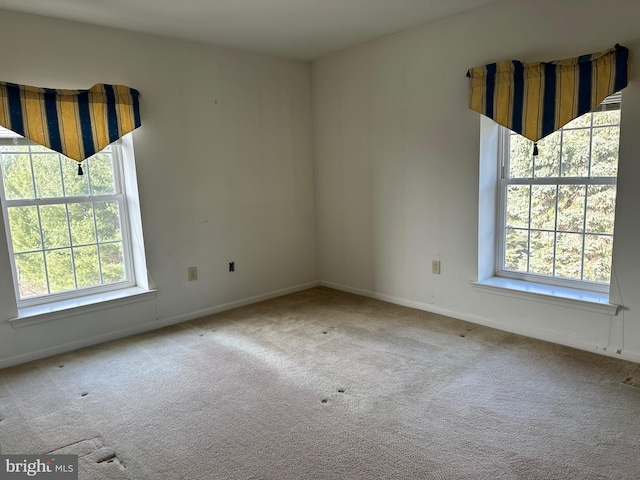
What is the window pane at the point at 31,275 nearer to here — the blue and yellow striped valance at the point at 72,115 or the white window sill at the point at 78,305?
the white window sill at the point at 78,305

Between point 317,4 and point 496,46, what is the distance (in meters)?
1.31

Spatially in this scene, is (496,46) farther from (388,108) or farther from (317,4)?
(317,4)

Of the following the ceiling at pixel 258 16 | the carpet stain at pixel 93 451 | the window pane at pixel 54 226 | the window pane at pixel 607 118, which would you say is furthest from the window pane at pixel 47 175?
the window pane at pixel 607 118

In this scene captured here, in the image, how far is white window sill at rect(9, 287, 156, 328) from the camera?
3109mm

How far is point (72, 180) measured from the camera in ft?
11.0

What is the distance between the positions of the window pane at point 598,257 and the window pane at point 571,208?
0.12 meters

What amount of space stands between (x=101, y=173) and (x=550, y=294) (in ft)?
11.4

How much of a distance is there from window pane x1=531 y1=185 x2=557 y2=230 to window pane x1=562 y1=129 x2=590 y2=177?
0.17 m

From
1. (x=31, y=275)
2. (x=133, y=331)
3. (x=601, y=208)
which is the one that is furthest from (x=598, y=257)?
(x=31, y=275)

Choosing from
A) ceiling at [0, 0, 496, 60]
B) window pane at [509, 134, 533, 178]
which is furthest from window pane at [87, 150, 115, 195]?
window pane at [509, 134, 533, 178]

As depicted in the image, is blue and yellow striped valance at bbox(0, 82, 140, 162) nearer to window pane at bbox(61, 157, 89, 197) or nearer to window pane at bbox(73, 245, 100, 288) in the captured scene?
window pane at bbox(61, 157, 89, 197)

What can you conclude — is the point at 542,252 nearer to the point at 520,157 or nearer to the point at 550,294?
the point at 550,294

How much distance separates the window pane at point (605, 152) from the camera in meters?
2.88

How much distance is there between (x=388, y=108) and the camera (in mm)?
3928
